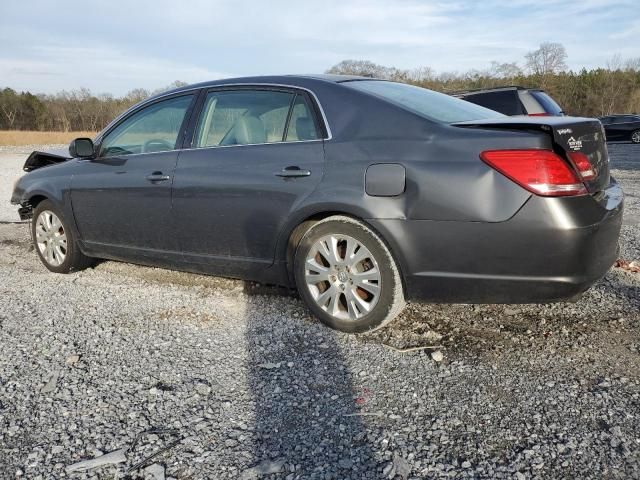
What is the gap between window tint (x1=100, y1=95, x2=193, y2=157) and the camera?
13.7 ft

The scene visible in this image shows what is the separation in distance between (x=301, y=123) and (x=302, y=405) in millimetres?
1850

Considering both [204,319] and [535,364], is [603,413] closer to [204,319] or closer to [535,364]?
[535,364]

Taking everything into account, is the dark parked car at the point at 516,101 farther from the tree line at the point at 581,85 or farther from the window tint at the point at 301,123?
the tree line at the point at 581,85

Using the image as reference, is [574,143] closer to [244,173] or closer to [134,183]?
[244,173]

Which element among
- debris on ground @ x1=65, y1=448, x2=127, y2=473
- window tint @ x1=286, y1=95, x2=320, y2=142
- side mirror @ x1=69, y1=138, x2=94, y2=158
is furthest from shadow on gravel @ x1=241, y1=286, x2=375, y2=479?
side mirror @ x1=69, y1=138, x2=94, y2=158

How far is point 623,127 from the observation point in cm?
2328

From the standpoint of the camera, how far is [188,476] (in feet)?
6.74

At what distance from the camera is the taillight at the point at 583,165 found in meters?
2.81

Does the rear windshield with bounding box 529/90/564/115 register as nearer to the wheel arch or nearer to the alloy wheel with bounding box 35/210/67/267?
the wheel arch

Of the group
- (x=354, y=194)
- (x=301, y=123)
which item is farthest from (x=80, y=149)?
(x=354, y=194)

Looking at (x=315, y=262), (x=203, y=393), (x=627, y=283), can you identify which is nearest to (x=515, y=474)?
(x=203, y=393)

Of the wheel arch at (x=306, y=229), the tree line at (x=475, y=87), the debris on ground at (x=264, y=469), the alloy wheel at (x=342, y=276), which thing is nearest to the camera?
the debris on ground at (x=264, y=469)

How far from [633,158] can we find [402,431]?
1599 cm

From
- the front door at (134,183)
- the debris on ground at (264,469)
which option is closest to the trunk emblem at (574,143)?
the debris on ground at (264,469)
